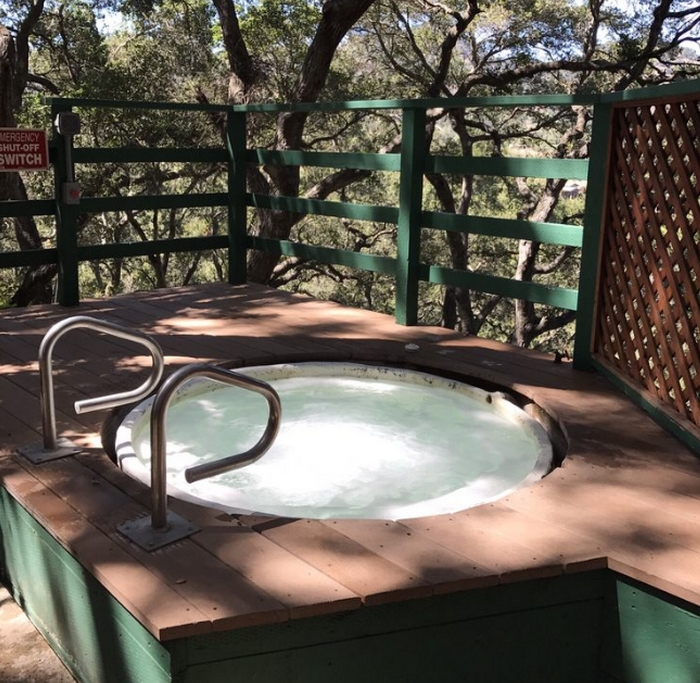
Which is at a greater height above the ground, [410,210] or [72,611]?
[410,210]

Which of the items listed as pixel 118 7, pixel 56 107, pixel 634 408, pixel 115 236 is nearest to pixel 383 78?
pixel 118 7

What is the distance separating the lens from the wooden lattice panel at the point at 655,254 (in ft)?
9.94

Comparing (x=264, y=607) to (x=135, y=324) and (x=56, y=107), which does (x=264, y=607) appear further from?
(x=56, y=107)

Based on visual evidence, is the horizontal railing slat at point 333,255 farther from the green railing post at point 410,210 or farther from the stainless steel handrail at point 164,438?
the stainless steel handrail at point 164,438

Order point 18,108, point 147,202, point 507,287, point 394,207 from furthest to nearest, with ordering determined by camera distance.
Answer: point 18,108 < point 147,202 < point 394,207 < point 507,287

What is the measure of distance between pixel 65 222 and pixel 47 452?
2.69m

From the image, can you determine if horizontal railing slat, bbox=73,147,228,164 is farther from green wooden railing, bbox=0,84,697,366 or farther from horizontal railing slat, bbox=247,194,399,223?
horizontal railing slat, bbox=247,194,399,223

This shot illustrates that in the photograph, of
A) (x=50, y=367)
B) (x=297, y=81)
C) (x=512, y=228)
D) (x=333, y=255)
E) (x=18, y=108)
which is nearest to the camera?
(x=50, y=367)

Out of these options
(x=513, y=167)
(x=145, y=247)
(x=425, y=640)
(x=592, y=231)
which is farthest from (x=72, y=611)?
(x=145, y=247)

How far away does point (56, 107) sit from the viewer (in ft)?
16.1

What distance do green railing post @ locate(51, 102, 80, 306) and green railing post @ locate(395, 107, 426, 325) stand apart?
6.56ft

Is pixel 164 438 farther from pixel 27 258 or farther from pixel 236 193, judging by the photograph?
pixel 236 193

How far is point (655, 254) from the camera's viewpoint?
3.30 meters

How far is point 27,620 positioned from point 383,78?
579 inches
